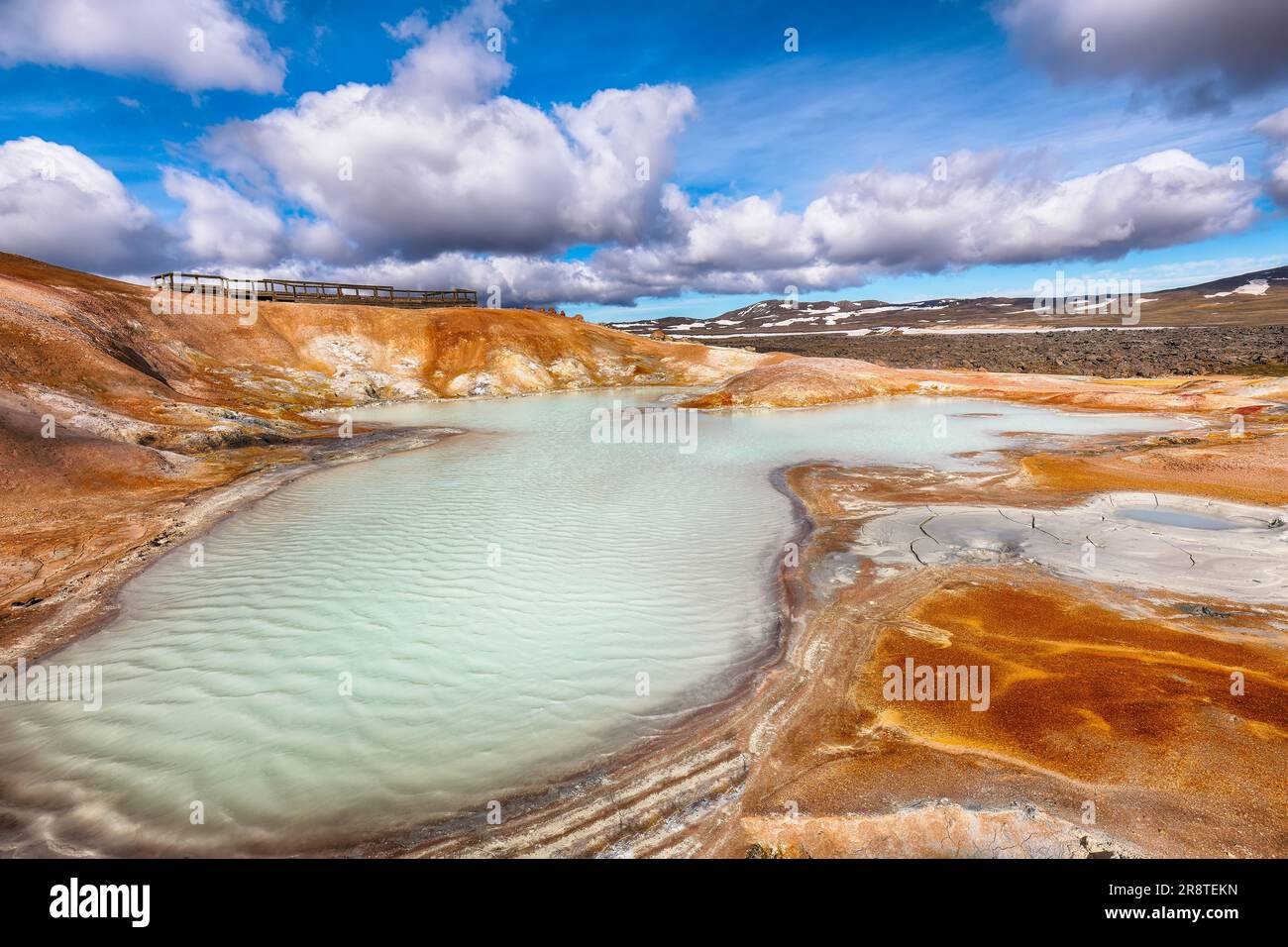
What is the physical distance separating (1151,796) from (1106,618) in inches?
202

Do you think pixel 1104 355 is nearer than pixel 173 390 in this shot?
No

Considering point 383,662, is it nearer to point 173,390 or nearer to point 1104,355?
point 173,390

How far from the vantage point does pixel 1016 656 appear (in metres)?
9.19

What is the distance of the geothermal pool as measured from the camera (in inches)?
271

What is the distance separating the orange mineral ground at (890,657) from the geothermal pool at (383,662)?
3.03 ft

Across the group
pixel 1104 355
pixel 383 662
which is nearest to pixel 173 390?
pixel 383 662

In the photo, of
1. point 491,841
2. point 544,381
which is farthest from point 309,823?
point 544,381

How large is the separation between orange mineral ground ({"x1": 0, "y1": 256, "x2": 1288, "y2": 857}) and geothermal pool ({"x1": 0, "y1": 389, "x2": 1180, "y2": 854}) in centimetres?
92

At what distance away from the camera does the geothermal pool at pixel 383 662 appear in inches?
271

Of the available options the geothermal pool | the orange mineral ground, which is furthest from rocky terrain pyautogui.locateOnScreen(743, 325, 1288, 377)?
the geothermal pool

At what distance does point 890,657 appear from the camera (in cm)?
945

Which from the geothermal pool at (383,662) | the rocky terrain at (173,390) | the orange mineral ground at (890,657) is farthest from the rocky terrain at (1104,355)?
the geothermal pool at (383,662)

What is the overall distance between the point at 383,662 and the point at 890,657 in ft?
29.1
